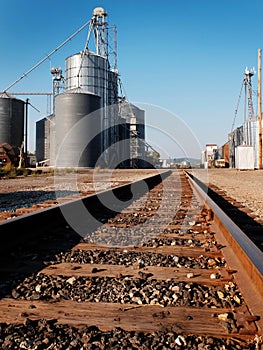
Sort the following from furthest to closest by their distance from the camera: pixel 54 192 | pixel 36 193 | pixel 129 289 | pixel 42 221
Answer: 1. pixel 54 192
2. pixel 36 193
3. pixel 42 221
4. pixel 129 289

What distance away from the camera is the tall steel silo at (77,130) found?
25.3 metres

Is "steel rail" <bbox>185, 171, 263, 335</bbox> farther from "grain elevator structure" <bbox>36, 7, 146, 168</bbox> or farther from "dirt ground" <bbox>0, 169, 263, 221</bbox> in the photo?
"grain elevator structure" <bbox>36, 7, 146, 168</bbox>

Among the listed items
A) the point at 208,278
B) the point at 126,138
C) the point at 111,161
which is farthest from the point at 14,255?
the point at 126,138

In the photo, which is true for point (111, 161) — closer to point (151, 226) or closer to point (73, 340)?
point (151, 226)

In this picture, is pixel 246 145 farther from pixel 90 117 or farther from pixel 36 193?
pixel 36 193

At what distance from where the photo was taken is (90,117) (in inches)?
1041

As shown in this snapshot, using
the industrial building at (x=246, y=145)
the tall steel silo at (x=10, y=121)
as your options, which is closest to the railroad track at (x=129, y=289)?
the industrial building at (x=246, y=145)

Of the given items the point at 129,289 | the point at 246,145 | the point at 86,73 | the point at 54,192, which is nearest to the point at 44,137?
the point at 86,73

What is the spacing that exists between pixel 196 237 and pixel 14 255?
1384 mm

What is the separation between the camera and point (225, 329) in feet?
3.53

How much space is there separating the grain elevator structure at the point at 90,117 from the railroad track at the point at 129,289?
75.8 ft

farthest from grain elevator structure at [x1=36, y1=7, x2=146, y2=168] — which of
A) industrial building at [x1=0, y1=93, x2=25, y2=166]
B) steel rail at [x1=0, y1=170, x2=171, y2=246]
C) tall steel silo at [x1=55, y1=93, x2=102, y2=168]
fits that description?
steel rail at [x1=0, y1=170, x2=171, y2=246]

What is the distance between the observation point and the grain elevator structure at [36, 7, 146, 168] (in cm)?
2567

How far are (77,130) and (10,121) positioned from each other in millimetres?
8889
